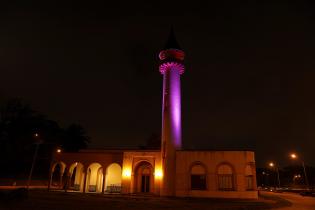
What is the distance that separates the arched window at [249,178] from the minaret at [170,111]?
7489 millimetres

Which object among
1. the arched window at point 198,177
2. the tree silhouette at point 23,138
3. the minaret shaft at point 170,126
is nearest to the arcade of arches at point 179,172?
the arched window at point 198,177

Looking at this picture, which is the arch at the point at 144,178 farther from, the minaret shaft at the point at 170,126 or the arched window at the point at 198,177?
the arched window at the point at 198,177

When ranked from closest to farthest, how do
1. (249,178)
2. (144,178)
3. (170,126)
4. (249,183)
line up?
(249,183), (249,178), (170,126), (144,178)

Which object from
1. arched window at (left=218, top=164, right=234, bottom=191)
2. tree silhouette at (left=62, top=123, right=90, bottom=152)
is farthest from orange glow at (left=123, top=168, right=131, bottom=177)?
tree silhouette at (left=62, top=123, right=90, bottom=152)

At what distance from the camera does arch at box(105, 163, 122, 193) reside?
33.5 meters

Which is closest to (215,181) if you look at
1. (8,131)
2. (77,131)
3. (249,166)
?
(249,166)

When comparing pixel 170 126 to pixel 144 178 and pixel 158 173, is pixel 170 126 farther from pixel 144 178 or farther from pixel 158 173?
pixel 144 178

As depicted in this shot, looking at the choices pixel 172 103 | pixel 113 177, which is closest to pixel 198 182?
pixel 172 103

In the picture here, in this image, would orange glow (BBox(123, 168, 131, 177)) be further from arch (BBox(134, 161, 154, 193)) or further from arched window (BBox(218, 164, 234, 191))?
arched window (BBox(218, 164, 234, 191))

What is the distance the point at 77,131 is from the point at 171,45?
38.6 m

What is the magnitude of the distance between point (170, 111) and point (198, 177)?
26.2 ft

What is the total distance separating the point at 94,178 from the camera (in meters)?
34.6

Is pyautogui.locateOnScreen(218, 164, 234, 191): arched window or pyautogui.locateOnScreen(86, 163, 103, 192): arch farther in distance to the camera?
pyautogui.locateOnScreen(86, 163, 103, 192): arch

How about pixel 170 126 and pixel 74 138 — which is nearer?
pixel 170 126
